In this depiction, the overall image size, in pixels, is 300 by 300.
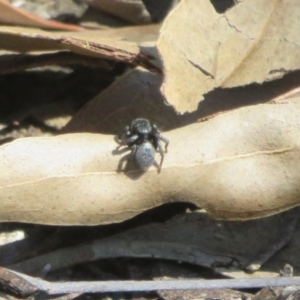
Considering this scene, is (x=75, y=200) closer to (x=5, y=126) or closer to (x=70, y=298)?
(x=70, y=298)

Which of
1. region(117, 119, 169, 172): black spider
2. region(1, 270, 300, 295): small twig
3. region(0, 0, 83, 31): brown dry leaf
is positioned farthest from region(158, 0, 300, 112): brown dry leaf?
region(0, 0, 83, 31): brown dry leaf

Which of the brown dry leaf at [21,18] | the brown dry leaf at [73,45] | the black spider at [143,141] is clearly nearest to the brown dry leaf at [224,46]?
the black spider at [143,141]

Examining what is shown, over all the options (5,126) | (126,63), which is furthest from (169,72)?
(5,126)

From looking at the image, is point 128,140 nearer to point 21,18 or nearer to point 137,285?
point 137,285

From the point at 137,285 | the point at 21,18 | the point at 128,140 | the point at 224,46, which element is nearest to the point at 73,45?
the point at 21,18

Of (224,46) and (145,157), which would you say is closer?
(145,157)

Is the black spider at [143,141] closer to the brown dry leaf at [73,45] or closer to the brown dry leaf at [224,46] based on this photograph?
the brown dry leaf at [224,46]
